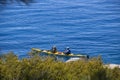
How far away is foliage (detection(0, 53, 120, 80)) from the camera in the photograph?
11266 mm

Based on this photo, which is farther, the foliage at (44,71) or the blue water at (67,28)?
the blue water at (67,28)

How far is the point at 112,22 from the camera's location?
38719mm

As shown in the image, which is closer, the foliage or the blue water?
the foliage

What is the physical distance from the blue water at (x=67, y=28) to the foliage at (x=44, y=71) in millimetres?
13763

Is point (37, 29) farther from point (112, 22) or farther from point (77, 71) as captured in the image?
point (77, 71)

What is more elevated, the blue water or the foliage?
the blue water

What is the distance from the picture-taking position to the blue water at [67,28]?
30500 mm

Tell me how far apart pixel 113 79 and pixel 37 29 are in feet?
80.2

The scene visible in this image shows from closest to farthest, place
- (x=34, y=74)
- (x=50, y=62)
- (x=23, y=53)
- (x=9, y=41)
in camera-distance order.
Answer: (x=34, y=74) → (x=50, y=62) → (x=23, y=53) → (x=9, y=41)

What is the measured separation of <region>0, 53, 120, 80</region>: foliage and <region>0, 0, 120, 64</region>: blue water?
1376 centimetres

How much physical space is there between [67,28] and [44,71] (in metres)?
25.5

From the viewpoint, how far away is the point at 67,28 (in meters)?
36.9

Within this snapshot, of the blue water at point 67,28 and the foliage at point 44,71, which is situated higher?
the blue water at point 67,28

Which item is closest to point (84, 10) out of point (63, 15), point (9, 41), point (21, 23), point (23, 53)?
point (63, 15)
